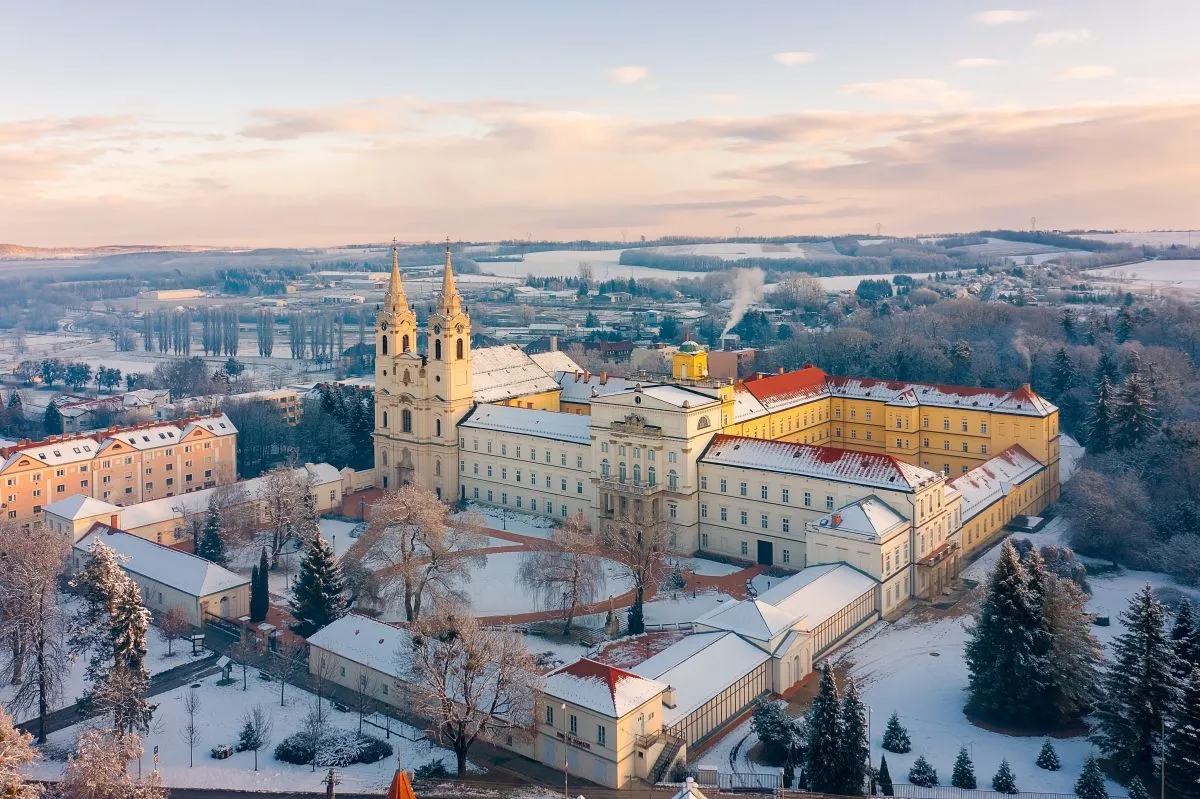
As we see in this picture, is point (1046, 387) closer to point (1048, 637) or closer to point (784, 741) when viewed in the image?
point (1048, 637)

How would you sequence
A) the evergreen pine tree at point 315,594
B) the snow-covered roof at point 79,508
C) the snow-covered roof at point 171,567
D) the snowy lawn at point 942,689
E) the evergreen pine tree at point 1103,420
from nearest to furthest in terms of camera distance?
the snowy lawn at point 942,689, the evergreen pine tree at point 315,594, the snow-covered roof at point 171,567, the snow-covered roof at point 79,508, the evergreen pine tree at point 1103,420

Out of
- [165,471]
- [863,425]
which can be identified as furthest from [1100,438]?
[165,471]

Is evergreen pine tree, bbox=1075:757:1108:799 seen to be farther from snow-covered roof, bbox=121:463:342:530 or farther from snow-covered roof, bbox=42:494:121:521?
snow-covered roof, bbox=42:494:121:521

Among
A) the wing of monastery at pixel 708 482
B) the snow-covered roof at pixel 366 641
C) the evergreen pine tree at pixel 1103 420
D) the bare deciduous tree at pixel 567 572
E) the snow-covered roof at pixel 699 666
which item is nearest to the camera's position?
the wing of monastery at pixel 708 482

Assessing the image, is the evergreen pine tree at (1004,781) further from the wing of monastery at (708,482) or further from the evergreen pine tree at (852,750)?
the wing of monastery at (708,482)

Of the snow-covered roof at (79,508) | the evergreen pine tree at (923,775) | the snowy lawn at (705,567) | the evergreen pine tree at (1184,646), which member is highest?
the evergreen pine tree at (1184,646)

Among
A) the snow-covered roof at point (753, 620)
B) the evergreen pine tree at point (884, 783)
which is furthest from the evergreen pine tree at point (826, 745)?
the snow-covered roof at point (753, 620)

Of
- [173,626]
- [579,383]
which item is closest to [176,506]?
[173,626]
